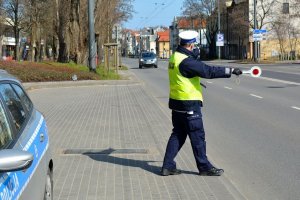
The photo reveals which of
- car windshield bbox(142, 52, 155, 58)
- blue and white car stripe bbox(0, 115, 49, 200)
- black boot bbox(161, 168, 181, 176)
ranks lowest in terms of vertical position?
black boot bbox(161, 168, 181, 176)

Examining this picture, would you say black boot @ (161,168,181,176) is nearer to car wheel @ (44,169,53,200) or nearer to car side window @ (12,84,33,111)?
car wheel @ (44,169,53,200)

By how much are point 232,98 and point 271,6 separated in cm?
6535

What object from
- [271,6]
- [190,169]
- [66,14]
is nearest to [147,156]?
[190,169]

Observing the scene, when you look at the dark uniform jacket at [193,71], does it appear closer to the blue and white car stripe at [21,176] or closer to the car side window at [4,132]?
the blue and white car stripe at [21,176]

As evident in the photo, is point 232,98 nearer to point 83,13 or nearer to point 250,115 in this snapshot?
point 250,115

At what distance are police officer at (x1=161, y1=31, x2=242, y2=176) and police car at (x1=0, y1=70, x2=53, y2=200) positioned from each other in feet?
6.79

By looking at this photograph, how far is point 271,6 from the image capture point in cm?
8100

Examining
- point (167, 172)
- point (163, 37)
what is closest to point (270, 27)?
point (167, 172)

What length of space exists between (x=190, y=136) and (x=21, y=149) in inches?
131

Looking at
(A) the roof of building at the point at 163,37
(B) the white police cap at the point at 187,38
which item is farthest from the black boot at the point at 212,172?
(A) the roof of building at the point at 163,37

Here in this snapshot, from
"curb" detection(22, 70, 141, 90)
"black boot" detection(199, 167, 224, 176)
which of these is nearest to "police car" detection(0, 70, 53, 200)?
"black boot" detection(199, 167, 224, 176)

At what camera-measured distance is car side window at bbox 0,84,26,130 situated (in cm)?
394

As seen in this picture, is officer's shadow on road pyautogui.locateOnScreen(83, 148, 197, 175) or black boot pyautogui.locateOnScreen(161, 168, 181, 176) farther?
officer's shadow on road pyautogui.locateOnScreen(83, 148, 197, 175)

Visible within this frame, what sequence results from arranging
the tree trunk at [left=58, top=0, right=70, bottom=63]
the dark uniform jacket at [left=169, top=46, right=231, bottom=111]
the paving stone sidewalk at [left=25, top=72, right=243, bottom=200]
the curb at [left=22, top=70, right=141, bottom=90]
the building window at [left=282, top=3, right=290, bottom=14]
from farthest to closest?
the building window at [left=282, top=3, right=290, bottom=14] < the tree trunk at [left=58, top=0, right=70, bottom=63] < the curb at [left=22, top=70, right=141, bottom=90] < the dark uniform jacket at [left=169, top=46, right=231, bottom=111] < the paving stone sidewalk at [left=25, top=72, right=243, bottom=200]
